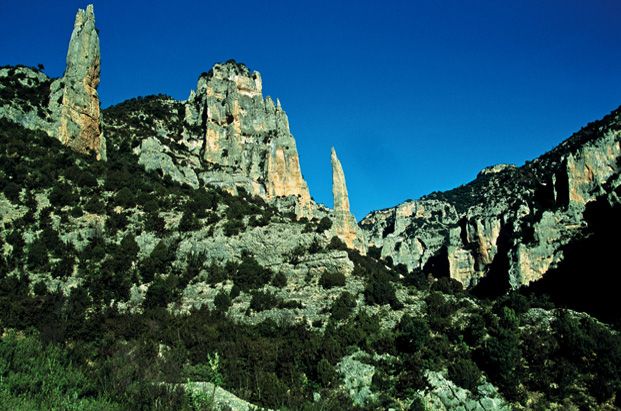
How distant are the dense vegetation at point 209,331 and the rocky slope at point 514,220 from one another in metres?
40.5

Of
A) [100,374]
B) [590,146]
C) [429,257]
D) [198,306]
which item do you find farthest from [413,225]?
[100,374]

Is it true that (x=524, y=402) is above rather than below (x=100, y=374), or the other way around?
below

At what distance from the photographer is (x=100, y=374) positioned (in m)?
16.6

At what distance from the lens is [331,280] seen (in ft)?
112

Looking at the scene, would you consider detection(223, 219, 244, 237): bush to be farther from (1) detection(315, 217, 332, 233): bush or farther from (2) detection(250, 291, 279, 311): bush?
(2) detection(250, 291, 279, 311): bush

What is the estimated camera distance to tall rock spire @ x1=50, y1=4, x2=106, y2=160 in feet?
153

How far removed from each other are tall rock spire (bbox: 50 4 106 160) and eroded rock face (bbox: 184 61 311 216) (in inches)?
861

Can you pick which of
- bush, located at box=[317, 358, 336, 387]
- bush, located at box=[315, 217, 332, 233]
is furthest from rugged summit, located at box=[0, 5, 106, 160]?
bush, located at box=[317, 358, 336, 387]

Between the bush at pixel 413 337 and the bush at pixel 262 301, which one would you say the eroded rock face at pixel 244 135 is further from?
the bush at pixel 413 337

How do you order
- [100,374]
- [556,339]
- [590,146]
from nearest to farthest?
[100,374], [556,339], [590,146]

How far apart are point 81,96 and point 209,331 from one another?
103 ft

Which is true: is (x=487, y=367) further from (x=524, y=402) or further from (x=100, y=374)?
(x=100, y=374)

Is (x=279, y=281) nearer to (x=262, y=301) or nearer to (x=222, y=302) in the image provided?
(x=262, y=301)

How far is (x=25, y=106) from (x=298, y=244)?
30576mm
